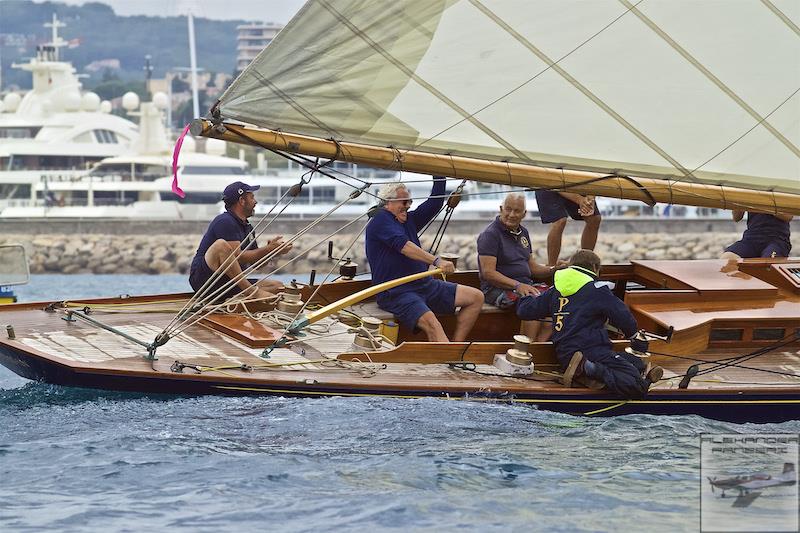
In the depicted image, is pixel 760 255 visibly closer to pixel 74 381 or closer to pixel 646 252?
pixel 74 381

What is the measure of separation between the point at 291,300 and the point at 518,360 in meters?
2.82

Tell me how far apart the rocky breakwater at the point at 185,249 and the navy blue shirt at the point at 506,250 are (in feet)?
88.9

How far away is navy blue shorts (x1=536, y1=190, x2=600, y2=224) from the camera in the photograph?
12.9 meters

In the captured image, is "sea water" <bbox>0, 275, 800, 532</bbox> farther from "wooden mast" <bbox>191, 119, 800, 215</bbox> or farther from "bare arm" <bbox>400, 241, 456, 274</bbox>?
"wooden mast" <bbox>191, 119, 800, 215</bbox>

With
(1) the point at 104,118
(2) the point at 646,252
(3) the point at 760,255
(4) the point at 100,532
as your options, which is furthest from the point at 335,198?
(4) the point at 100,532

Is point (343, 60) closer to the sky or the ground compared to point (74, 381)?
closer to the sky

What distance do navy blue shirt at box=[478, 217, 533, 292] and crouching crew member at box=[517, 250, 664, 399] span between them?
4.83ft

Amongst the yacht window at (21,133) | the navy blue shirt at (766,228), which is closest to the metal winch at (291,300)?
the navy blue shirt at (766,228)

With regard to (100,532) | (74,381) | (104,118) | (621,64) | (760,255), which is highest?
(104,118)

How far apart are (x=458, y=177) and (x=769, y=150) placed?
274 cm

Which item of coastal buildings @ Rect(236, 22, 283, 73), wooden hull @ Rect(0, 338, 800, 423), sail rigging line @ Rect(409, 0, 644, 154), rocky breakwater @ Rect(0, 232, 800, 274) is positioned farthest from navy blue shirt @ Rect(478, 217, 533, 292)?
coastal buildings @ Rect(236, 22, 283, 73)

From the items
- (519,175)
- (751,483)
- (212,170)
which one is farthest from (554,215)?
(212,170)

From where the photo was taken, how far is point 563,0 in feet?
35.2

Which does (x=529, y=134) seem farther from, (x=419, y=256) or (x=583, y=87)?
(x=419, y=256)
